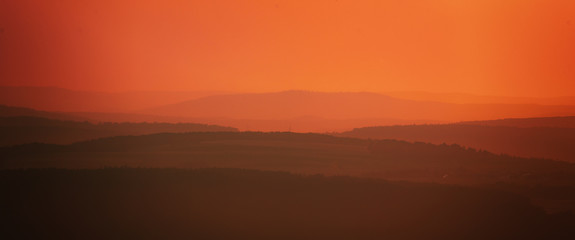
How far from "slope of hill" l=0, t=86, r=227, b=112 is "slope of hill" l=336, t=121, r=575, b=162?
2.79m

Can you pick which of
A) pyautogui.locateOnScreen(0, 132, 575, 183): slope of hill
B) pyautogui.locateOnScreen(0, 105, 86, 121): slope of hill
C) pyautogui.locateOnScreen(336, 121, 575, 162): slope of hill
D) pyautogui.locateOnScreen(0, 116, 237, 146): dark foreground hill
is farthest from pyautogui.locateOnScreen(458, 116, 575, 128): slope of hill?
pyautogui.locateOnScreen(0, 105, 86, 121): slope of hill

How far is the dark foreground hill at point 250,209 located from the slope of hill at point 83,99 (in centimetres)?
220

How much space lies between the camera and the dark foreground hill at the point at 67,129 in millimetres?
7025

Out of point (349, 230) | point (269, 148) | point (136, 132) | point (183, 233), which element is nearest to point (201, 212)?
point (183, 233)

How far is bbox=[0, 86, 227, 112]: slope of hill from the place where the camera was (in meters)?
7.67

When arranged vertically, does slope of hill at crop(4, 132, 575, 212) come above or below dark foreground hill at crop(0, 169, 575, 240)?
above

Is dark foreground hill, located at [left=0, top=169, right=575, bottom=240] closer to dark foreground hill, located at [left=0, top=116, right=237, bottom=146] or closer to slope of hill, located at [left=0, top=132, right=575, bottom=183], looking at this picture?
slope of hill, located at [left=0, top=132, right=575, bottom=183]

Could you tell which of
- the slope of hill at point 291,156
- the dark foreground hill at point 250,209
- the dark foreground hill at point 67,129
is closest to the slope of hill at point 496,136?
the slope of hill at point 291,156

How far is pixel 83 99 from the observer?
312 inches

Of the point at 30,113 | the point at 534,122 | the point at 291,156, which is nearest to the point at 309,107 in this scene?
the point at 291,156

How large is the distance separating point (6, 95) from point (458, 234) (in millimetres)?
6093

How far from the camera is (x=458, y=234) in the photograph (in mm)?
4992

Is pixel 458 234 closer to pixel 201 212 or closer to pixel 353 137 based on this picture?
pixel 201 212

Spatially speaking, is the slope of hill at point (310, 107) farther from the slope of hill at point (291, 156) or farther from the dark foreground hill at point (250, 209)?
the dark foreground hill at point (250, 209)
